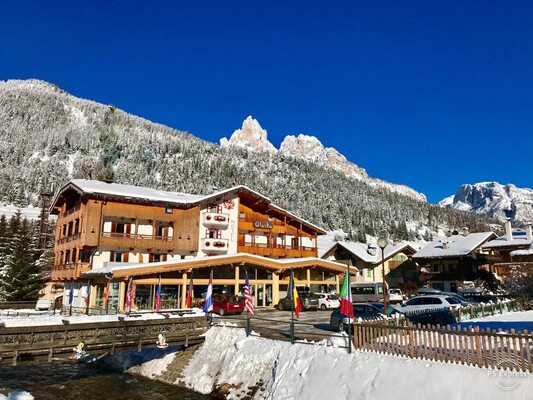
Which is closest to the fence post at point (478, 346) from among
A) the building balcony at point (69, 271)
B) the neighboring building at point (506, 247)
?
the building balcony at point (69, 271)

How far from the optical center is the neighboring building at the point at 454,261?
2254 inches

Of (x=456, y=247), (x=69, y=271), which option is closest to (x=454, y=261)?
(x=456, y=247)

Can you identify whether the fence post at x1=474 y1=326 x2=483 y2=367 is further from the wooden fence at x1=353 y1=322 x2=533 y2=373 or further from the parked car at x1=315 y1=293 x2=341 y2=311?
the parked car at x1=315 y1=293 x2=341 y2=311

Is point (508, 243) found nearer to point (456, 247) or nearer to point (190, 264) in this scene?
point (456, 247)

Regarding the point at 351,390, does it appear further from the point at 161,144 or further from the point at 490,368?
the point at 161,144

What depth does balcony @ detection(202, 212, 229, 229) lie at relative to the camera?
1885 inches

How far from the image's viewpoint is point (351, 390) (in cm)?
1447

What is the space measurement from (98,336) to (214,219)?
2826 cm

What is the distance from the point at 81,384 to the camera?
2267 cm

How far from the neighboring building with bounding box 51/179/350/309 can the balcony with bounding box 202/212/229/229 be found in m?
0.11

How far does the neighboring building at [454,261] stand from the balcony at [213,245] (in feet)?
101

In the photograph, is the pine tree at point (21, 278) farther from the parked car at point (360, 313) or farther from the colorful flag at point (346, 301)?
the colorful flag at point (346, 301)

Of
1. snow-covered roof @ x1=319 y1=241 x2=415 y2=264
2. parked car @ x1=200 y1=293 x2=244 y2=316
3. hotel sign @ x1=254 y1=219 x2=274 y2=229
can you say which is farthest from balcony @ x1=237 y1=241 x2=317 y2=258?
parked car @ x1=200 y1=293 x2=244 y2=316

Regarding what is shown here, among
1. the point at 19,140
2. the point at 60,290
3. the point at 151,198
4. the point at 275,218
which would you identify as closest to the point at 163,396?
the point at 151,198
